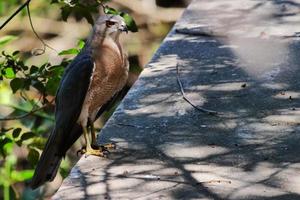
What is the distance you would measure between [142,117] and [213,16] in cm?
183

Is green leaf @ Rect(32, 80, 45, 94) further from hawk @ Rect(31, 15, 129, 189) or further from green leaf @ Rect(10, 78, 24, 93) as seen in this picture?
hawk @ Rect(31, 15, 129, 189)

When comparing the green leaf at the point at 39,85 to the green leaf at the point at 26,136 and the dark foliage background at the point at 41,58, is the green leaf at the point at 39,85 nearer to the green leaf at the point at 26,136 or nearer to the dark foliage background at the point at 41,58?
the dark foliage background at the point at 41,58

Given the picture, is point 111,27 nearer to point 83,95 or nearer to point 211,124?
point 83,95

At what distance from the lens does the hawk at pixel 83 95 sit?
407 centimetres

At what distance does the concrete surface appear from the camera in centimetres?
341

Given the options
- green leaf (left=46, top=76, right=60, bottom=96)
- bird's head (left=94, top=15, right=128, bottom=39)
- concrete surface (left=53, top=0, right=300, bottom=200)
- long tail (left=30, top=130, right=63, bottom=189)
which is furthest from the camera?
green leaf (left=46, top=76, right=60, bottom=96)

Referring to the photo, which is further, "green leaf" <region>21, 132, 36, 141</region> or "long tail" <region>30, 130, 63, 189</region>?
"green leaf" <region>21, 132, 36, 141</region>

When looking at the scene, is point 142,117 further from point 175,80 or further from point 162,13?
point 162,13

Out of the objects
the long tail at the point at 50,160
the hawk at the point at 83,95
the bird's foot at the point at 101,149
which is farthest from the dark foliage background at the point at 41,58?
the bird's foot at the point at 101,149

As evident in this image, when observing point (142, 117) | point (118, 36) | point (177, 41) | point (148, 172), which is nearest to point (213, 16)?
point (177, 41)

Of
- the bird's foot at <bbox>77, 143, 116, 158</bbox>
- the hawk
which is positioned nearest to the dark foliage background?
the hawk

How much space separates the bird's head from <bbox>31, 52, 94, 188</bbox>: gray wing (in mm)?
294

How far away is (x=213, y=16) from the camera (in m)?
5.80

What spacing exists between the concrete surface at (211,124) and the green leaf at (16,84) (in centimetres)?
68
